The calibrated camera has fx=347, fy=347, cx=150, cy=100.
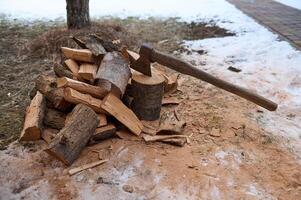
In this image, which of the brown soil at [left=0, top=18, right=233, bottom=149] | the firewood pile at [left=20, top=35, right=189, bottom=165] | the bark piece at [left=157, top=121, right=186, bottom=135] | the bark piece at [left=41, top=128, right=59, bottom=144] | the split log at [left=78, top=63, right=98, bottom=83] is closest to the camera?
the firewood pile at [left=20, top=35, right=189, bottom=165]

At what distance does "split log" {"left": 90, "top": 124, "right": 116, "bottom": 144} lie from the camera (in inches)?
128

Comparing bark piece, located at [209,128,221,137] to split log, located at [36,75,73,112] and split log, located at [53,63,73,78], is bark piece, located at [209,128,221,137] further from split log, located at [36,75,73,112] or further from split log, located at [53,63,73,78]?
split log, located at [53,63,73,78]

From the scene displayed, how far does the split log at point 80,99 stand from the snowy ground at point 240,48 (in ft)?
5.82

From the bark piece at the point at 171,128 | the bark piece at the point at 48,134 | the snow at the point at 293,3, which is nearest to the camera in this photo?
the bark piece at the point at 48,134

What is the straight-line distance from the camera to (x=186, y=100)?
4113 millimetres

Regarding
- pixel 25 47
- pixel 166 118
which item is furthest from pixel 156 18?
pixel 166 118

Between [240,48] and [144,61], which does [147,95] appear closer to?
[144,61]

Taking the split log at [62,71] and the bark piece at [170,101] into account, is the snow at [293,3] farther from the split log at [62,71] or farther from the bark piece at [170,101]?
the split log at [62,71]

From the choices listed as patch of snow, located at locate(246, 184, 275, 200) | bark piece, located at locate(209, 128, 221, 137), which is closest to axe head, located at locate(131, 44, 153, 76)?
bark piece, located at locate(209, 128, 221, 137)

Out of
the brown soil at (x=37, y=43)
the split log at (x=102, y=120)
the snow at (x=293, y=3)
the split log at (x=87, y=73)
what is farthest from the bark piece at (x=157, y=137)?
the snow at (x=293, y=3)

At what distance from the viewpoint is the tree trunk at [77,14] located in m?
5.88

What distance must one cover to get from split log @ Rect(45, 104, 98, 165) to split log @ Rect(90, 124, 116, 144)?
0.09 metres

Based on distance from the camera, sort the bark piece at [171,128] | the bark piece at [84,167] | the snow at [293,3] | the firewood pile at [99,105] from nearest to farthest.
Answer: the bark piece at [84,167] < the firewood pile at [99,105] < the bark piece at [171,128] < the snow at [293,3]

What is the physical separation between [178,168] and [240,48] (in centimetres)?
359
